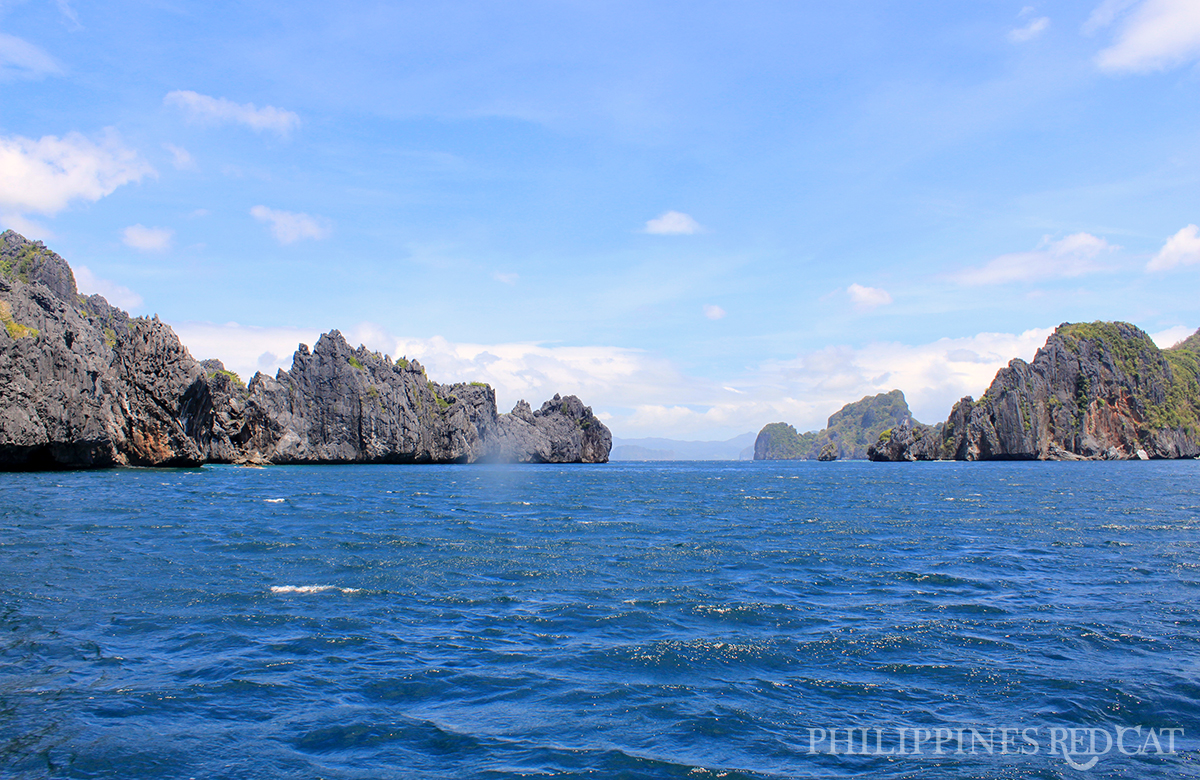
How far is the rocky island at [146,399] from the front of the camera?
7819cm

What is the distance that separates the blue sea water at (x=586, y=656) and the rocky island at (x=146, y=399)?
5738 centimetres

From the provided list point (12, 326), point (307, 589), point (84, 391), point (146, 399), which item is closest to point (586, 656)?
point (307, 589)

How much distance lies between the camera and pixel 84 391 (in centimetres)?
8231

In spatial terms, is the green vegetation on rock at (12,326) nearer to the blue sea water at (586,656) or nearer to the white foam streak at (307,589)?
the blue sea water at (586,656)

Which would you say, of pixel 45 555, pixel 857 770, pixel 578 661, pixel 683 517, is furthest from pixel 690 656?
pixel 683 517

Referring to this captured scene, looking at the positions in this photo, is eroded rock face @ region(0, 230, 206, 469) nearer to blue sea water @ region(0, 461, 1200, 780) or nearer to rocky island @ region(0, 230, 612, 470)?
rocky island @ region(0, 230, 612, 470)

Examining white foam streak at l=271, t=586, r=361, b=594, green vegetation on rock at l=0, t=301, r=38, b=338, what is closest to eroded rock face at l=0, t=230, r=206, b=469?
green vegetation on rock at l=0, t=301, r=38, b=338

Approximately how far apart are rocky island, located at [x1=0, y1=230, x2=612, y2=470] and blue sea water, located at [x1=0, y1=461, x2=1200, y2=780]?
188ft

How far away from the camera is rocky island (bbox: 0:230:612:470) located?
257 ft

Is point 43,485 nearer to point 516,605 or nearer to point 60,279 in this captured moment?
point 516,605

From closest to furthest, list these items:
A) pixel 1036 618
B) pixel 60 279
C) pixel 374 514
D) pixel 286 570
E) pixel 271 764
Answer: pixel 271 764
pixel 1036 618
pixel 286 570
pixel 374 514
pixel 60 279

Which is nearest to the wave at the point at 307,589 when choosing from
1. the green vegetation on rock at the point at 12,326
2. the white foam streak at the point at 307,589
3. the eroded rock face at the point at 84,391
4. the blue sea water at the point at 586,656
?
the white foam streak at the point at 307,589

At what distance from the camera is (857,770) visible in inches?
419

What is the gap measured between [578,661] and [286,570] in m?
14.8
